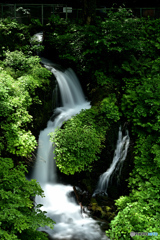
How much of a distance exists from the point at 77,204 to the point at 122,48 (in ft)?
20.8

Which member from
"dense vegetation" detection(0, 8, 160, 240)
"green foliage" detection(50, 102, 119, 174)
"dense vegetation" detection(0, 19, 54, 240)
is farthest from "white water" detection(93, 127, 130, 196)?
"dense vegetation" detection(0, 19, 54, 240)

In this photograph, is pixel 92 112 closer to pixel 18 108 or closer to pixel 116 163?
pixel 116 163

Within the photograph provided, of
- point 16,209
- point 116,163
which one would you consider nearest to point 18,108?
point 16,209

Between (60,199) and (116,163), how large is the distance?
2236mm

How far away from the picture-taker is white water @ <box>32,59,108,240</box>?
6.93 metres

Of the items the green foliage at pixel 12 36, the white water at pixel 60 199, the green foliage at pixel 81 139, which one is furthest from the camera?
the green foliage at pixel 12 36

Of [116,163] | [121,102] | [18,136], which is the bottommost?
[116,163]

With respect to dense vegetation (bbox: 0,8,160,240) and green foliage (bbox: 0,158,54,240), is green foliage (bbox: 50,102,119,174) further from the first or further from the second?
green foliage (bbox: 0,158,54,240)

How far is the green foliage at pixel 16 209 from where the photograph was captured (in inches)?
180

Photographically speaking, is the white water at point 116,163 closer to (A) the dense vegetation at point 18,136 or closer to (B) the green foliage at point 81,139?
(B) the green foliage at point 81,139

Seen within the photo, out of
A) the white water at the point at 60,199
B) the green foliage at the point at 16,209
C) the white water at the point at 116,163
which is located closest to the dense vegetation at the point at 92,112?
the green foliage at the point at 16,209

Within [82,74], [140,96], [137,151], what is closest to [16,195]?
[137,151]

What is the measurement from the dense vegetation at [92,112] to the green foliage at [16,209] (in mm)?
19

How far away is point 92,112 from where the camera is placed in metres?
9.16
